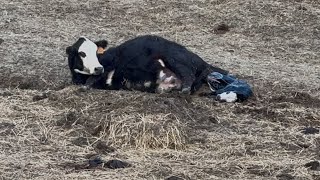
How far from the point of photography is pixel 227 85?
7.82 m

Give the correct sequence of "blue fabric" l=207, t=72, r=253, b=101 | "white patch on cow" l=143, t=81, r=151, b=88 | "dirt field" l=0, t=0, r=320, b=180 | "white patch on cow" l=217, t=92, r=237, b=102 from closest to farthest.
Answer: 1. "dirt field" l=0, t=0, r=320, b=180
2. "white patch on cow" l=217, t=92, r=237, b=102
3. "blue fabric" l=207, t=72, r=253, b=101
4. "white patch on cow" l=143, t=81, r=151, b=88

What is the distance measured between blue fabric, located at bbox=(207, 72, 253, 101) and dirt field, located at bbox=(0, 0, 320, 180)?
121mm

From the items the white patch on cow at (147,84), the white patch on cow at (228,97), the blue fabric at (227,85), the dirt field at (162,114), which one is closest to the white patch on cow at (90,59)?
the dirt field at (162,114)

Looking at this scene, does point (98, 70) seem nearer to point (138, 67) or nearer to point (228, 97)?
point (138, 67)

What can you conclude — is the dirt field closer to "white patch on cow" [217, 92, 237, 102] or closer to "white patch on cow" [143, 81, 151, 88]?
"white patch on cow" [217, 92, 237, 102]

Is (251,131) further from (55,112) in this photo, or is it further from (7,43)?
(7,43)

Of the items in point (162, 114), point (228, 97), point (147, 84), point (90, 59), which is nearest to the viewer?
point (162, 114)

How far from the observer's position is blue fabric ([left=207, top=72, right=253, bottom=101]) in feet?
24.9

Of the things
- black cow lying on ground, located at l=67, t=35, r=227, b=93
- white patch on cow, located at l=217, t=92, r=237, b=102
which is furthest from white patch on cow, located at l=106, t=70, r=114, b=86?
white patch on cow, located at l=217, t=92, r=237, b=102

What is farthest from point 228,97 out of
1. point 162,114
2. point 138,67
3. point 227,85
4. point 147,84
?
point 162,114

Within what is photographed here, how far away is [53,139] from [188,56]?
7.88ft

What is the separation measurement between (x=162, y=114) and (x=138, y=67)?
1542mm

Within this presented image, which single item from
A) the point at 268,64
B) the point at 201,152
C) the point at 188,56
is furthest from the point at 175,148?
the point at 268,64

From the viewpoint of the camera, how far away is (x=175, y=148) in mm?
5992
